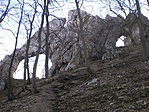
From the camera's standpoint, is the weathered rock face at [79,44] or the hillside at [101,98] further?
the weathered rock face at [79,44]

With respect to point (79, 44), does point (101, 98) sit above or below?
below

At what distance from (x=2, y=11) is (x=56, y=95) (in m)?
7.26

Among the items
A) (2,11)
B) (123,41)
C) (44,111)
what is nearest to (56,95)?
(44,111)

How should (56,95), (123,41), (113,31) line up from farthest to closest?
(123,41), (113,31), (56,95)

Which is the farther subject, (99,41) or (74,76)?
(99,41)

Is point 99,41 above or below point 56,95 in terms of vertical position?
above

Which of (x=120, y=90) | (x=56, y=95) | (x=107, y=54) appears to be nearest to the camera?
(x=120, y=90)

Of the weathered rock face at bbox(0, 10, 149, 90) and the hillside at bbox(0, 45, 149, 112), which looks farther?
the weathered rock face at bbox(0, 10, 149, 90)

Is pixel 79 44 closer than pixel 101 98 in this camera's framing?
No

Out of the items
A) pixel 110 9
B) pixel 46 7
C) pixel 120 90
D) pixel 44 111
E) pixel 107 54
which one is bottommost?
pixel 44 111

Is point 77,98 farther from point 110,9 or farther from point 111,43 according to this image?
point 110,9

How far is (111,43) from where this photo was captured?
3130 centimetres

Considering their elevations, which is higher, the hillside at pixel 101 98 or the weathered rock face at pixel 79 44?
the weathered rock face at pixel 79 44

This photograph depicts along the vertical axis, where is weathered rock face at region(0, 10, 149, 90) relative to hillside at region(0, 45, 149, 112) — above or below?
above
